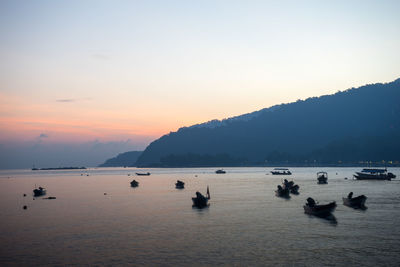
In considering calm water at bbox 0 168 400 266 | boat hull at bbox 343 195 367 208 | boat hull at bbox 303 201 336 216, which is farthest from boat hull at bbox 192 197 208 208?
boat hull at bbox 343 195 367 208

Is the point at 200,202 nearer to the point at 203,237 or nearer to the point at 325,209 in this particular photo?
the point at 325,209

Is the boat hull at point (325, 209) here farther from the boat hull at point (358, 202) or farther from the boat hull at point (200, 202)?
the boat hull at point (200, 202)

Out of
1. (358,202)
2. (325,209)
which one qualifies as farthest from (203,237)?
(358,202)

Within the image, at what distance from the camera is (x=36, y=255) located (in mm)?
40156

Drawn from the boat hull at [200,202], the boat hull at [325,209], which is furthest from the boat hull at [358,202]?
the boat hull at [200,202]

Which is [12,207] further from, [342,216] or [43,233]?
[342,216]

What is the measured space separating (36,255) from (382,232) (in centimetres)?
4019

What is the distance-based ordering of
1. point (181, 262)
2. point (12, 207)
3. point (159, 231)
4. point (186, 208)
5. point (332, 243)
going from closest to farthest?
1. point (181, 262)
2. point (332, 243)
3. point (159, 231)
4. point (186, 208)
5. point (12, 207)


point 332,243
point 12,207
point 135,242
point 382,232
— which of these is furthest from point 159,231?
point 12,207

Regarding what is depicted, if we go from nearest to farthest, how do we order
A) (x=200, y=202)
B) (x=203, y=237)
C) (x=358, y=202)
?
(x=203, y=237), (x=358, y=202), (x=200, y=202)

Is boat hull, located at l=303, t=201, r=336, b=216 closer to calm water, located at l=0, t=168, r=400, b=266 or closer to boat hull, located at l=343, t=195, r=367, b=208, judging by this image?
calm water, located at l=0, t=168, r=400, b=266

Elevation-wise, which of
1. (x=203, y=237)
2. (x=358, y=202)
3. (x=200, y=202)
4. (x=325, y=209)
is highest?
(x=200, y=202)

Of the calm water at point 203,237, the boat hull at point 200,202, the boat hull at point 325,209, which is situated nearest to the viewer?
the calm water at point 203,237

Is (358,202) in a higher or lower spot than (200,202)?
lower
